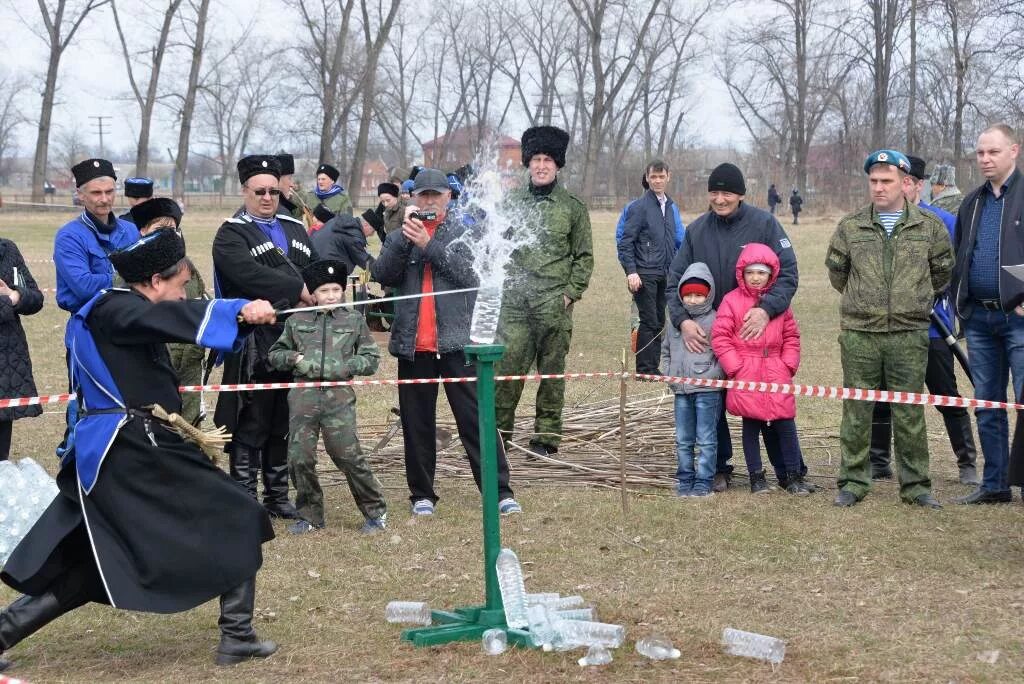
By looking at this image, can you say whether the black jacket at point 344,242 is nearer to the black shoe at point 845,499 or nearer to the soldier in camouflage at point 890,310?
the soldier in camouflage at point 890,310

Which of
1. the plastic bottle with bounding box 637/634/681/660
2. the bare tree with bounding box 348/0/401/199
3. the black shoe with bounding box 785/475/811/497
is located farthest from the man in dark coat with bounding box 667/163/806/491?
the bare tree with bounding box 348/0/401/199

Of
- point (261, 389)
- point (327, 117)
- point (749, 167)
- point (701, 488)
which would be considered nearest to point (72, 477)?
point (261, 389)

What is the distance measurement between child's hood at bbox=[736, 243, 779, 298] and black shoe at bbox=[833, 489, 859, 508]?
50.1 inches

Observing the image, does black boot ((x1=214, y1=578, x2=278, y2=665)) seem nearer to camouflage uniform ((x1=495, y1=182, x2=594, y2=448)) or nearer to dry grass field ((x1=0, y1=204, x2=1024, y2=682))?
dry grass field ((x1=0, y1=204, x2=1024, y2=682))

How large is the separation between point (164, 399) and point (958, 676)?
3.17 m

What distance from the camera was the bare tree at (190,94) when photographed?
160 feet

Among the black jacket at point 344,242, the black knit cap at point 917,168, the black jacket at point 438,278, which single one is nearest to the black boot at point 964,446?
the black knit cap at point 917,168

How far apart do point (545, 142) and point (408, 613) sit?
3.69 m

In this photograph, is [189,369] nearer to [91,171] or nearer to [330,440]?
[91,171]

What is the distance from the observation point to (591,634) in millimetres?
4953

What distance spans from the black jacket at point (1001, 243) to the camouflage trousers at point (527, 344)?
2.53 m

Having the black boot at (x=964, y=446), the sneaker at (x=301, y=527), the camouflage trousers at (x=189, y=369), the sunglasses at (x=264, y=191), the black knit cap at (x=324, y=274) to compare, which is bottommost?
the sneaker at (x=301, y=527)

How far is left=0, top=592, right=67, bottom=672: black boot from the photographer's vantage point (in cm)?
471

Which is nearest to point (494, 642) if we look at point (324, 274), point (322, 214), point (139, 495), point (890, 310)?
point (139, 495)
